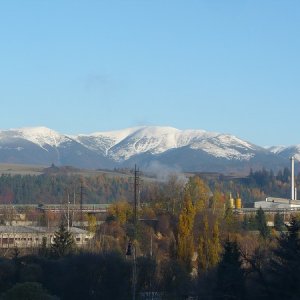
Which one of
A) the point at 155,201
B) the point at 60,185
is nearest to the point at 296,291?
the point at 155,201

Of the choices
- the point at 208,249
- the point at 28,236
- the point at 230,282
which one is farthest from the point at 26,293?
the point at 28,236

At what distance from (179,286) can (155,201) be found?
80.2ft

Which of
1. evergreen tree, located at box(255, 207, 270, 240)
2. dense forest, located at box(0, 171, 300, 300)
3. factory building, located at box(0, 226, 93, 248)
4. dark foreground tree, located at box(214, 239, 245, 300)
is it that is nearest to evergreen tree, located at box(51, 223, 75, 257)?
dense forest, located at box(0, 171, 300, 300)

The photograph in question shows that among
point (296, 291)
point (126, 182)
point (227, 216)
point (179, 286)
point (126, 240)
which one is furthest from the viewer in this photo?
point (126, 182)

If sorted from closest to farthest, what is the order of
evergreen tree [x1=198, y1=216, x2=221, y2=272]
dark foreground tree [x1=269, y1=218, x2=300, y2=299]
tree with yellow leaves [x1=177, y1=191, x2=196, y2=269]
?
1. dark foreground tree [x1=269, y1=218, x2=300, y2=299]
2. evergreen tree [x1=198, y1=216, x2=221, y2=272]
3. tree with yellow leaves [x1=177, y1=191, x2=196, y2=269]

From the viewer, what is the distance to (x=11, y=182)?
348ft

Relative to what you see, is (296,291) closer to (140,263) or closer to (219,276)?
(219,276)

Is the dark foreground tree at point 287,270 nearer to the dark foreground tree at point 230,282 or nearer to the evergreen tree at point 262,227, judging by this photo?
the dark foreground tree at point 230,282

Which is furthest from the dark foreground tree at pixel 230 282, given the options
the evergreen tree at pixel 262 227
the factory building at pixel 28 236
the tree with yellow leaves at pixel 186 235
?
the factory building at pixel 28 236

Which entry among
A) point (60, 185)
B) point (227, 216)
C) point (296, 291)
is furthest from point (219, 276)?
point (60, 185)

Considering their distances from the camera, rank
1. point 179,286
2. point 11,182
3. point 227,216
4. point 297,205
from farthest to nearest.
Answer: point 11,182
point 297,205
point 227,216
point 179,286

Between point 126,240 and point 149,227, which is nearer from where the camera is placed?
point 126,240

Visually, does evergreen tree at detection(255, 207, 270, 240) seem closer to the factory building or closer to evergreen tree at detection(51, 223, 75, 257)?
the factory building

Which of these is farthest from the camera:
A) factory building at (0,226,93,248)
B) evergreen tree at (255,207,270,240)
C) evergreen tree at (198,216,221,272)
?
factory building at (0,226,93,248)
